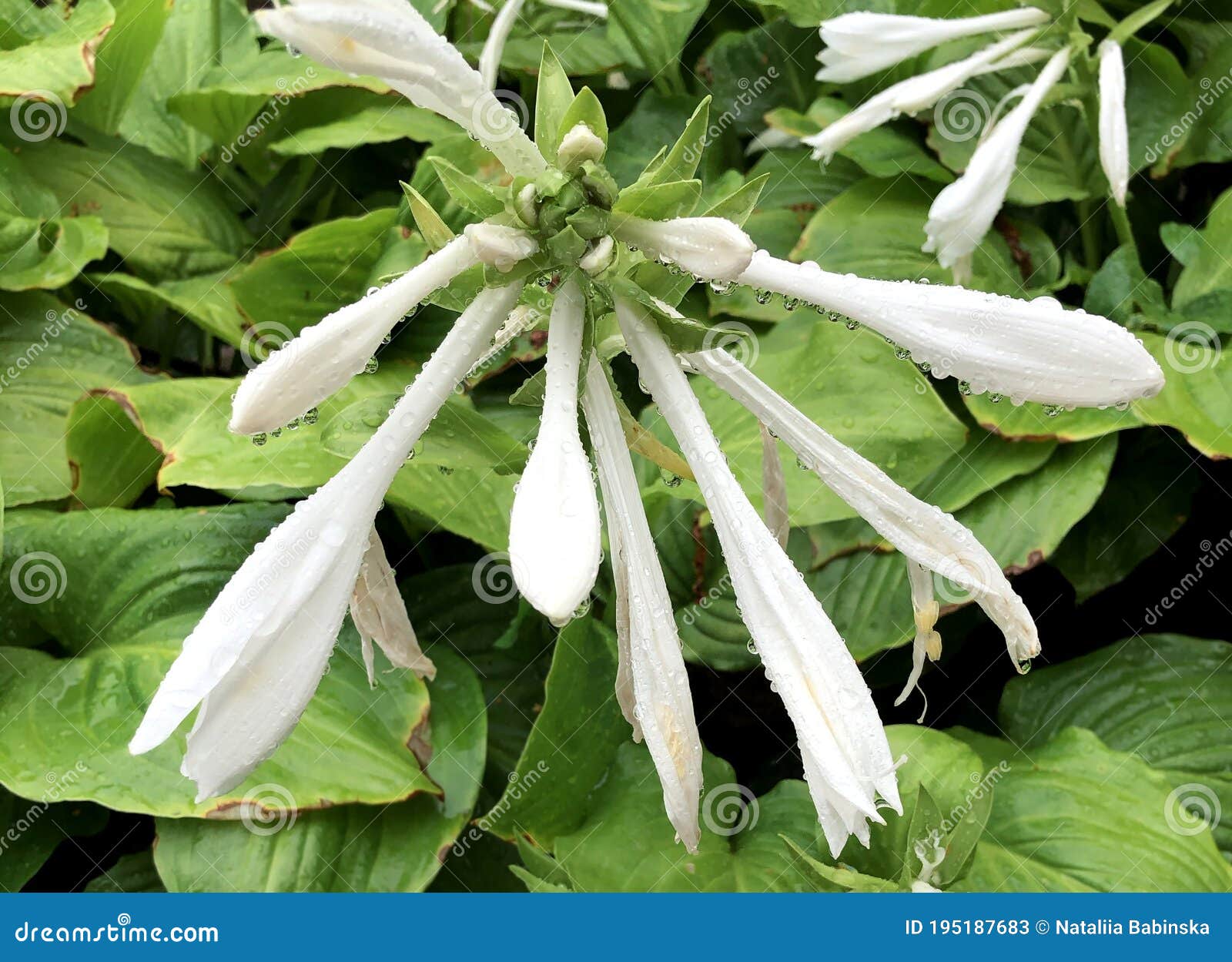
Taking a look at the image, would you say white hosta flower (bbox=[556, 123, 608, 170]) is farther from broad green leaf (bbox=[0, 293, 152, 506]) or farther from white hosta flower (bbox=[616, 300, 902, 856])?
broad green leaf (bbox=[0, 293, 152, 506])

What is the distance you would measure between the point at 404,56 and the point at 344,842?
1.93ft

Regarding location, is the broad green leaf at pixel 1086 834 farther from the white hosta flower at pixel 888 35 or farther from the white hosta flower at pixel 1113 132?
the white hosta flower at pixel 888 35

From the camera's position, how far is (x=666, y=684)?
0.48 meters

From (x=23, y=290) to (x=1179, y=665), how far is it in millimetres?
1143

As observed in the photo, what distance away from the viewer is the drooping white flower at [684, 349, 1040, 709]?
0.52 meters

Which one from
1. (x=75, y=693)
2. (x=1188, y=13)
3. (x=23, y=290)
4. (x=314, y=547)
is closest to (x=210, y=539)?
(x=75, y=693)

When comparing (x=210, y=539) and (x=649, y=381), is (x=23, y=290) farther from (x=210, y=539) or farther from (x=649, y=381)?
(x=649, y=381)

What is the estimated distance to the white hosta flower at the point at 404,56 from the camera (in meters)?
0.41

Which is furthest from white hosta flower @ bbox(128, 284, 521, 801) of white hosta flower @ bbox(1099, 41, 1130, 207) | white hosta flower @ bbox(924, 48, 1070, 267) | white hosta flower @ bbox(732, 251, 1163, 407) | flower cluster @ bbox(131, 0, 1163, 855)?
white hosta flower @ bbox(1099, 41, 1130, 207)

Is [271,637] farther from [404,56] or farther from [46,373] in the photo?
[46,373]

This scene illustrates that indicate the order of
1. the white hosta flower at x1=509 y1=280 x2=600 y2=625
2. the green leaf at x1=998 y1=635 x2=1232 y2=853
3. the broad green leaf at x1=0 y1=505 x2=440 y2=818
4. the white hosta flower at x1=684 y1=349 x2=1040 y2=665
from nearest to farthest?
the white hosta flower at x1=509 y1=280 x2=600 y2=625 < the white hosta flower at x1=684 y1=349 x2=1040 y2=665 < the broad green leaf at x1=0 y1=505 x2=440 y2=818 < the green leaf at x1=998 y1=635 x2=1232 y2=853

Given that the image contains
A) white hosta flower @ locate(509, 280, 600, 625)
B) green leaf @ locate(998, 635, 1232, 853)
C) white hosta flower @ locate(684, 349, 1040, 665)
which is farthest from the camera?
green leaf @ locate(998, 635, 1232, 853)

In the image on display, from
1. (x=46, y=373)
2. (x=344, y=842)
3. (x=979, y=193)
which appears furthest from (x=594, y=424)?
(x=46, y=373)

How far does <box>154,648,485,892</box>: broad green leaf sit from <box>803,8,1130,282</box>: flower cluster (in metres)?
0.59
